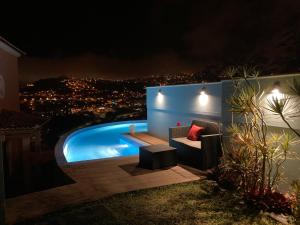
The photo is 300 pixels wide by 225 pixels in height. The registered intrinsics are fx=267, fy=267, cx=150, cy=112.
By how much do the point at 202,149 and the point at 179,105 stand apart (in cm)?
395

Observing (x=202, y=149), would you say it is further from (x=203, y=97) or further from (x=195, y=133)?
(x=203, y=97)

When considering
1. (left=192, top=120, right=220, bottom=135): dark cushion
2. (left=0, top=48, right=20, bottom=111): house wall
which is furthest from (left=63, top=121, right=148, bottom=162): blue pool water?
(left=192, top=120, right=220, bottom=135): dark cushion

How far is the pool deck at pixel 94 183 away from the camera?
480 centimetres

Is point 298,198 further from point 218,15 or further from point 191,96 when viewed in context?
point 218,15

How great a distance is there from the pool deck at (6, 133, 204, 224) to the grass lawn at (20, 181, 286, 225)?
295 mm

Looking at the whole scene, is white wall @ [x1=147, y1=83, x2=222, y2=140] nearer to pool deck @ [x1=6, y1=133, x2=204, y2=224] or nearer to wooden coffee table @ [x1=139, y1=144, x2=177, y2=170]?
wooden coffee table @ [x1=139, y1=144, x2=177, y2=170]

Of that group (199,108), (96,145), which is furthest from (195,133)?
(96,145)

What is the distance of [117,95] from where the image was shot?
22.8m

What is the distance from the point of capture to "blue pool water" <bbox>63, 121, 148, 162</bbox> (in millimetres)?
11353

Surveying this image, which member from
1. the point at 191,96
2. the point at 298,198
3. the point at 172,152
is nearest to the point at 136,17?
the point at 191,96

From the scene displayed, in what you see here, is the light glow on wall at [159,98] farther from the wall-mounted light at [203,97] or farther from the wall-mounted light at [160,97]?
the wall-mounted light at [203,97]

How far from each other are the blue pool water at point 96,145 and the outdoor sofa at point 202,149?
365cm

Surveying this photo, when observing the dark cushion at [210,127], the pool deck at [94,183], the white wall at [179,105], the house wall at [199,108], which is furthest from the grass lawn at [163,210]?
the white wall at [179,105]

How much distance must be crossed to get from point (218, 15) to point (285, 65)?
210 inches
